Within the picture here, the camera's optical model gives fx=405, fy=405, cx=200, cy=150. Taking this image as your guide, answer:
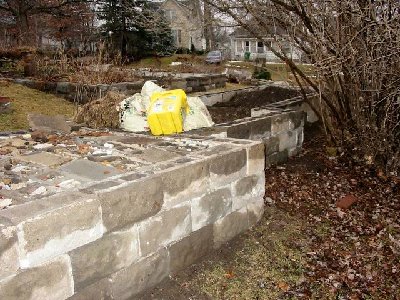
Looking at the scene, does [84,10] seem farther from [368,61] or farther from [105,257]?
[105,257]

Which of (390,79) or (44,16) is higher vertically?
(44,16)

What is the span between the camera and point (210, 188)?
3.72 metres

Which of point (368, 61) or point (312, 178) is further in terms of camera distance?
point (312, 178)

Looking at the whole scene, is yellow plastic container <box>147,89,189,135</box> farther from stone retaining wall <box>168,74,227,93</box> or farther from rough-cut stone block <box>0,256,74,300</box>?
stone retaining wall <box>168,74,227,93</box>

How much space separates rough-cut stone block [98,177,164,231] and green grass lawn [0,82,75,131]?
4466 millimetres

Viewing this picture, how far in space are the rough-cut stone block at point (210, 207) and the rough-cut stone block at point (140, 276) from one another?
0.45 metres

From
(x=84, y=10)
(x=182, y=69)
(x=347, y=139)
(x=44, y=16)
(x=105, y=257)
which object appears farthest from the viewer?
(x=44, y=16)

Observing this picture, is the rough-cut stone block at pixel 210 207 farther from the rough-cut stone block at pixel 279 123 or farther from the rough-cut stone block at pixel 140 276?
the rough-cut stone block at pixel 279 123

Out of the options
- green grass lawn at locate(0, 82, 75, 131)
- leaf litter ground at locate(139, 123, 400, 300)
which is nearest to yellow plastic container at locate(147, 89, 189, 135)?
leaf litter ground at locate(139, 123, 400, 300)

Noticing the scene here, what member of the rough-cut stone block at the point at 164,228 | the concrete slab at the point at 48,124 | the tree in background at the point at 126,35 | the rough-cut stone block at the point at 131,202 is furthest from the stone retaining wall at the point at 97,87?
the tree in background at the point at 126,35

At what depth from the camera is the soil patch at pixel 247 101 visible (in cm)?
887

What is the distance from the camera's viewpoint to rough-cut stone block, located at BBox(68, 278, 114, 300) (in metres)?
2.74

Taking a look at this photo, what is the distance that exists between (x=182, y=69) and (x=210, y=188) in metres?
13.8

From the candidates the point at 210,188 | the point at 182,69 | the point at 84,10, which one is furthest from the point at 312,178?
the point at 84,10
